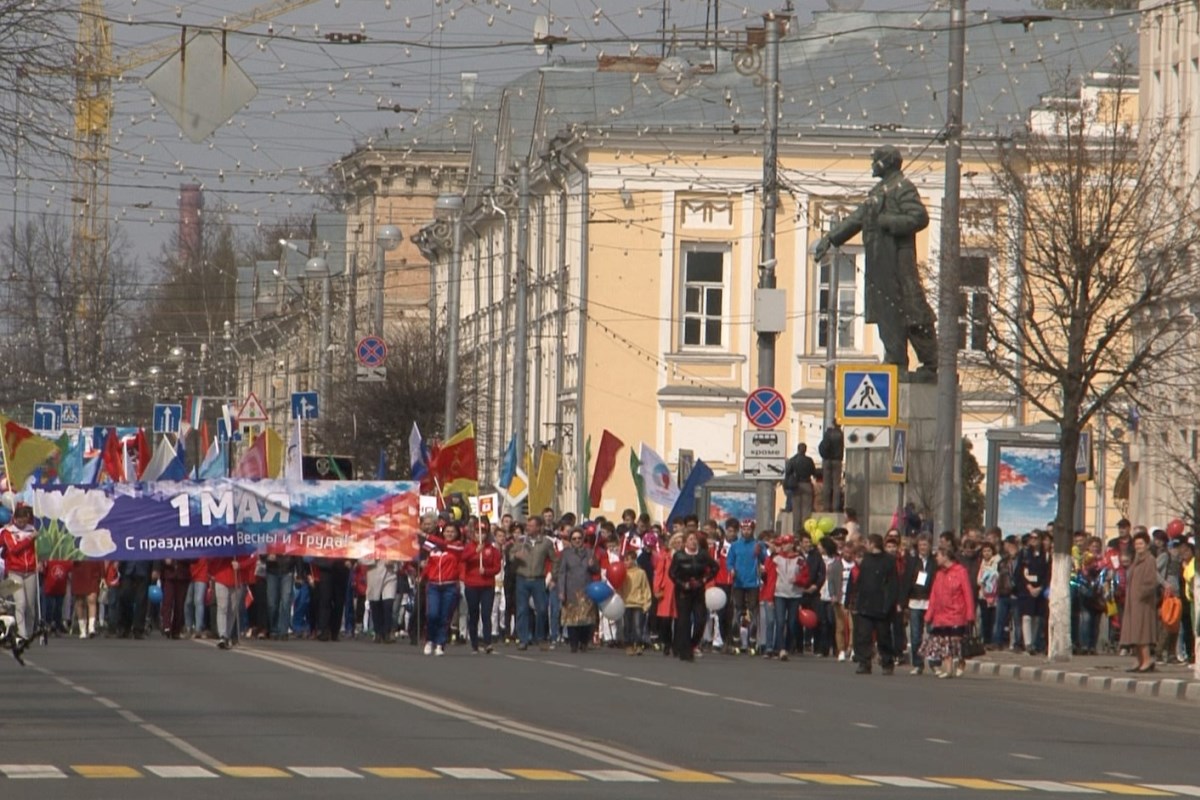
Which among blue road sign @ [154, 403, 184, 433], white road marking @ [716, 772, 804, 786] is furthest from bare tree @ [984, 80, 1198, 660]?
blue road sign @ [154, 403, 184, 433]

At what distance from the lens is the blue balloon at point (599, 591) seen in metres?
34.7

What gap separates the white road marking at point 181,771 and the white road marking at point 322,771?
51 cm

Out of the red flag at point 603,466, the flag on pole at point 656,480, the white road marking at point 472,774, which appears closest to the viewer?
the white road marking at point 472,774

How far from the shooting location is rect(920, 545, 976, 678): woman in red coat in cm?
3000

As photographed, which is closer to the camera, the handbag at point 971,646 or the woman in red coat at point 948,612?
the woman in red coat at point 948,612

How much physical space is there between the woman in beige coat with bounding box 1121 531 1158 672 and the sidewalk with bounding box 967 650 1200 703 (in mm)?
296

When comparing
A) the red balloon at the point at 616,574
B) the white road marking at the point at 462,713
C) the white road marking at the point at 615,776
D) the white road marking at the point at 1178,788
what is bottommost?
the white road marking at the point at 1178,788

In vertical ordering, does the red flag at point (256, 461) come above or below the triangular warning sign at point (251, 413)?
below

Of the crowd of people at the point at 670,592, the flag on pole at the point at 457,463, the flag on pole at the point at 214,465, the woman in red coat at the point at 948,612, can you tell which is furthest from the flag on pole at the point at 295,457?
the woman in red coat at the point at 948,612

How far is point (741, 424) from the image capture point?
210ft

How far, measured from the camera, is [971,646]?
31.5m

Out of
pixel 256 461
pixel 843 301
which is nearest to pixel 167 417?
pixel 843 301

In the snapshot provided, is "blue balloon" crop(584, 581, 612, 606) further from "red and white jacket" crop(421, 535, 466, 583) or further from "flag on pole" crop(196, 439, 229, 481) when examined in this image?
"flag on pole" crop(196, 439, 229, 481)

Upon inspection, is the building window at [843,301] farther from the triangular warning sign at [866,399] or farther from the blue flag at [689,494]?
the triangular warning sign at [866,399]
